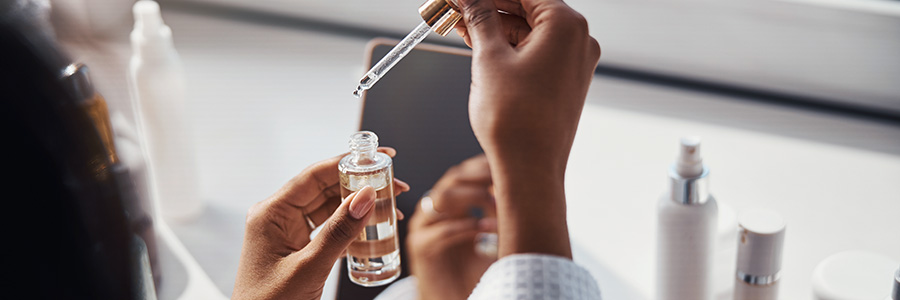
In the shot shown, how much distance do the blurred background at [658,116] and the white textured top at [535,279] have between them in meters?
0.28

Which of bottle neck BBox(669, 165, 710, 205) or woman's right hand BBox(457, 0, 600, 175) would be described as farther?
bottle neck BBox(669, 165, 710, 205)

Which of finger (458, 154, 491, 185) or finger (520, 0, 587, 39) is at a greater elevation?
finger (520, 0, 587, 39)

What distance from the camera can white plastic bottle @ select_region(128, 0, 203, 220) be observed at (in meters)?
0.69

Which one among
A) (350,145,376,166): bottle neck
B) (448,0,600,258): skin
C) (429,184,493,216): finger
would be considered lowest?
(429,184,493,216): finger

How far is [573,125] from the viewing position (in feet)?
1.33

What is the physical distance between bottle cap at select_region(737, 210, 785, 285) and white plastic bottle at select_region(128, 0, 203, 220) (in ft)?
1.62

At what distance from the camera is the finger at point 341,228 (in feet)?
1.49

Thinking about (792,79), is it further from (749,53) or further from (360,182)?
(360,182)

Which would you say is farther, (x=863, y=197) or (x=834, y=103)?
(x=834, y=103)

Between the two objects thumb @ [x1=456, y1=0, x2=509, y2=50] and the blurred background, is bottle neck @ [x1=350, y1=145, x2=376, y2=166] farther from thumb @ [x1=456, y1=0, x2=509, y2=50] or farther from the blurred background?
the blurred background

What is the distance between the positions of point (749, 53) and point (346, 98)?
1.57 feet

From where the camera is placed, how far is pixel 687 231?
55 centimetres

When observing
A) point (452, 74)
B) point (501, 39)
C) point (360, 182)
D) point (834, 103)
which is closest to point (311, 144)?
point (452, 74)

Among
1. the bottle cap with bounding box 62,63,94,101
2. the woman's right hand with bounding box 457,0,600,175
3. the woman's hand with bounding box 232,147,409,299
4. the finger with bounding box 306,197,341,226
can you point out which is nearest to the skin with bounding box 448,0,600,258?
→ the woman's right hand with bounding box 457,0,600,175
